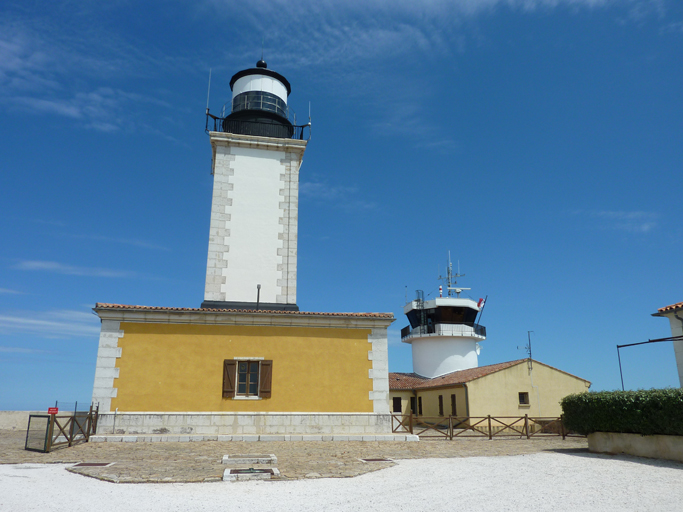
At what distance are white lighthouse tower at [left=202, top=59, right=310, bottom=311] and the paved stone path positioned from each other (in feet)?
18.8

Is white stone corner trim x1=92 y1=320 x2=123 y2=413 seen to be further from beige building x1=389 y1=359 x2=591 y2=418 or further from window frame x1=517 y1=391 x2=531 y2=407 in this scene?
window frame x1=517 y1=391 x2=531 y2=407

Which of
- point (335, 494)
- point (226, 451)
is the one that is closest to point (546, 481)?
point (335, 494)

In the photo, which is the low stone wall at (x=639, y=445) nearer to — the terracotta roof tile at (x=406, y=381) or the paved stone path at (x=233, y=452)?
the paved stone path at (x=233, y=452)

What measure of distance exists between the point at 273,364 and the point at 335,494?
826 cm

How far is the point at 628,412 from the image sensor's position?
1162 centimetres

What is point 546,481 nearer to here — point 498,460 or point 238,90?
point 498,460

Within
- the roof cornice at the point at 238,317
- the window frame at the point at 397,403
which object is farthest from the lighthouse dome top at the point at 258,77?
the window frame at the point at 397,403

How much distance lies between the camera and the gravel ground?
657 centimetres

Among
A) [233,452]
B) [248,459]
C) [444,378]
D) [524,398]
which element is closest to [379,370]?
[233,452]

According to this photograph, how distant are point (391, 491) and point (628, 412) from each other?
740 centimetres

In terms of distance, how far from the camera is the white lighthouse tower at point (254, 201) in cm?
1770

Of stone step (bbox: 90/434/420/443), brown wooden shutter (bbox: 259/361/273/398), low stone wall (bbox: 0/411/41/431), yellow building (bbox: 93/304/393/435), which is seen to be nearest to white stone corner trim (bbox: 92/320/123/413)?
yellow building (bbox: 93/304/393/435)

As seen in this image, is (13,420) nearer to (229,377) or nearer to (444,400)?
(229,377)

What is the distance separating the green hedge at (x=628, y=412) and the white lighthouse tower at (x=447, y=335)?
19.1 metres
